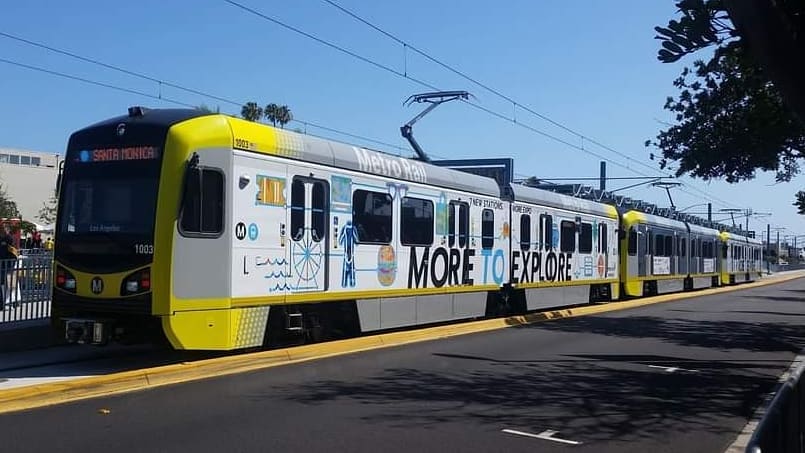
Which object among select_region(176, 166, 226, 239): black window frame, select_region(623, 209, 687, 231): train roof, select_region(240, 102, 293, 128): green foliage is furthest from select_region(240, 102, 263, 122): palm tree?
select_region(176, 166, 226, 239): black window frame

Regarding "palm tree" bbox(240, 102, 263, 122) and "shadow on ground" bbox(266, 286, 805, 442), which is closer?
"shadow on ground" bbox(266, 286, 805, 442)

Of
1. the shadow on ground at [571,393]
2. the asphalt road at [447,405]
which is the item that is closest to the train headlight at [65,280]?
the asphalt road at [447,405]

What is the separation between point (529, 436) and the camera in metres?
7.49

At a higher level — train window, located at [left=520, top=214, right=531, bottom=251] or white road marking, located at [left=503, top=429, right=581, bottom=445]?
train window, located at [left=520, top=214, right=531, bottom=251]

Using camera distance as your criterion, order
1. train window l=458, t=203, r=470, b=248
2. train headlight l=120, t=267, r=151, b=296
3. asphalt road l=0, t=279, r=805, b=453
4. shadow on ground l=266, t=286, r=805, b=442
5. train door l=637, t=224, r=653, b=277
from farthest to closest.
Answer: train door l=637, t=224, r=653, b=277, train window l=458, t=203, r=470, b=248, train headlight l=120, t=267, r=151, b=296, shadow on ground l=266, t=286, r=805, b=442, asphalt road l=0, t=279, r=805, b=453

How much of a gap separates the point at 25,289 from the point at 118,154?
3087 millimetres

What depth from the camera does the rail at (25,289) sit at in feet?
39.3

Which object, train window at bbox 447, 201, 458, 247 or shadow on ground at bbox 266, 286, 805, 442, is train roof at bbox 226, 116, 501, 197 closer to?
train window at bbox 447, 201, 458, 247

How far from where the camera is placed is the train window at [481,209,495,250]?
17.5 metres

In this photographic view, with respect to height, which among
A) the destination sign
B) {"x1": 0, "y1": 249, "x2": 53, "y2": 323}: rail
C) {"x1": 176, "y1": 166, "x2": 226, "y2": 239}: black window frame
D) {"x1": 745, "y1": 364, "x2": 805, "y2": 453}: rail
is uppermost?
the destination sign

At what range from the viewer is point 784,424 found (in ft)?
14.7

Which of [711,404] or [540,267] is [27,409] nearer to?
[711,404]

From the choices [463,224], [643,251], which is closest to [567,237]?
[463,224]

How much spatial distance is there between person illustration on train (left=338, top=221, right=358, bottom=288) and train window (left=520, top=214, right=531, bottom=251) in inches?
275
